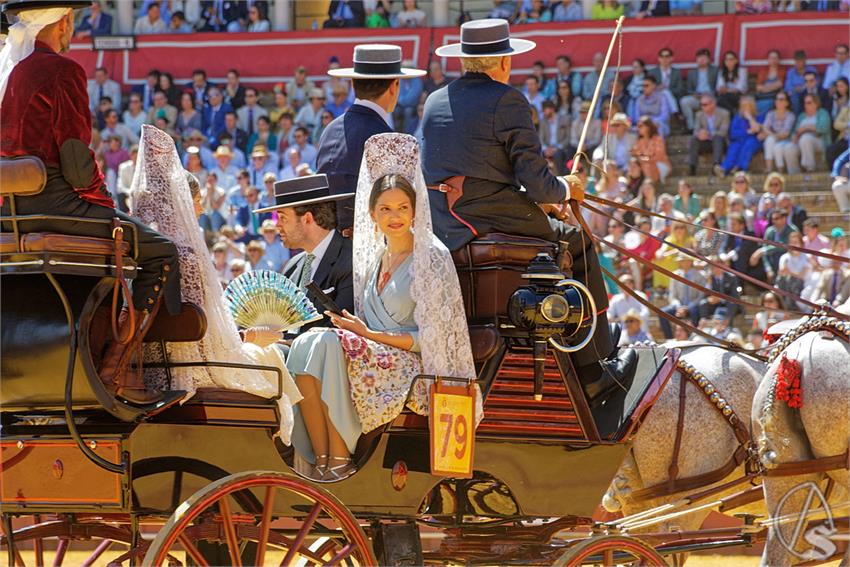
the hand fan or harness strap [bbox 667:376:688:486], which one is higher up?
the hand fan

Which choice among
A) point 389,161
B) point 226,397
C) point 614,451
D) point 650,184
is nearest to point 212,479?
point 226,397

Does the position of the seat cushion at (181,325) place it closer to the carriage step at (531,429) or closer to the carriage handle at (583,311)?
the carriage step at (531,429)

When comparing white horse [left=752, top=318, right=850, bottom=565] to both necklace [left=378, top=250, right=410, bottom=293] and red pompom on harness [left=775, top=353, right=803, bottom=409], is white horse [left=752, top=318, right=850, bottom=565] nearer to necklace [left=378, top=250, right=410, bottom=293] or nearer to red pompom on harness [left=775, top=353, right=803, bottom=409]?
red pompom on harness [left=775, top=353, right=803, bottom=409]

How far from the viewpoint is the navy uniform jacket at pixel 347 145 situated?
6.42 m

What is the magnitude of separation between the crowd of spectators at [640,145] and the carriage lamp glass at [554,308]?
7169mm

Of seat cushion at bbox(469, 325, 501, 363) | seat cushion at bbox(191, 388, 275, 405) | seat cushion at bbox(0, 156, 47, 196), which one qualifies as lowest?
seat cushion at bbox(191, 388, 275, 405)

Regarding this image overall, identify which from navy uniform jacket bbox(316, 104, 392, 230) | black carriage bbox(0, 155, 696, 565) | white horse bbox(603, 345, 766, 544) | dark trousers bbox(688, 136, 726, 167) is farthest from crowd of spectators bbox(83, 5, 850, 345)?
black carriage bbox(0, 155, 696, 565)

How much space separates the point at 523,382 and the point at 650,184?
9.60 metres

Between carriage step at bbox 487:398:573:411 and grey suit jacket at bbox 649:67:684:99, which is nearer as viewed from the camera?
carriage step at bbox 487:398:573:411

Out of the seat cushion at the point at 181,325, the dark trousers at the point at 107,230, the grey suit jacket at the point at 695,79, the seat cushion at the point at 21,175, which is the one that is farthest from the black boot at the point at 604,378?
the grey suit jacket at the point at 695,79

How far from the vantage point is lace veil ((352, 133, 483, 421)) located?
534 centimetres

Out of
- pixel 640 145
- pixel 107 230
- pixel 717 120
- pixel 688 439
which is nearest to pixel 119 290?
pixel 107 230

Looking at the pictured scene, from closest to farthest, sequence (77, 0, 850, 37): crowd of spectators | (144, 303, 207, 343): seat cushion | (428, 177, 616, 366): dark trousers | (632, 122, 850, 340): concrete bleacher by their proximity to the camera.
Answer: (144, 303, 207, 343): seat cushion → (428, 177, 616, 366): dark trousers → (632, 122, 850, 340): concrete bleacher → (77, 0, 850, 37): crowd of spectators

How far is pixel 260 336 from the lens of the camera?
5.38m
